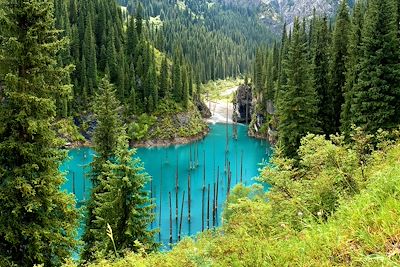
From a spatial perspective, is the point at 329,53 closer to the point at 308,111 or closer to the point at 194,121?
the point at 308,111

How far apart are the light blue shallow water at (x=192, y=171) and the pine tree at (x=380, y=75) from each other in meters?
25.5

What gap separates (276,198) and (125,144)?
561 inches

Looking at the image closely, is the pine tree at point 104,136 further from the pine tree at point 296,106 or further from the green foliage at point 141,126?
the green foliage at point 141,126

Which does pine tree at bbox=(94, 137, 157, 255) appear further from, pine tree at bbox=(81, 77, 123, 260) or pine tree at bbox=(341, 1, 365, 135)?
pine tree at bbox=(341, 1, 365, 135)

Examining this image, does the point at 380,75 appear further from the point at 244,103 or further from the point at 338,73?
the point at 244,103

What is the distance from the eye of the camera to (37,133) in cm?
1586

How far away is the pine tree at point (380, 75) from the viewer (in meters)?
36.1

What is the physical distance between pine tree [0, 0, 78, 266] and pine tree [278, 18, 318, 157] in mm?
28161

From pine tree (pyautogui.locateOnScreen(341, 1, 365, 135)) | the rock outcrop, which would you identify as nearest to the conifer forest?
pine tree (pyautogui.locateOnScreen(341, 1, 365, 135))

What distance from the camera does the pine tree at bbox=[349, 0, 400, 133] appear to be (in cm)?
3612

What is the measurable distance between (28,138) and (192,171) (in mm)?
70514

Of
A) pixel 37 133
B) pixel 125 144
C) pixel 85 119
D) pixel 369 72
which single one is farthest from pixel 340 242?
pixel 85 119

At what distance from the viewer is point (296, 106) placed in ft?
141

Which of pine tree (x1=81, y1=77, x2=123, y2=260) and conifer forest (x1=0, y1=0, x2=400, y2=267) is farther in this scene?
pine tree (x1=81, y1=77, x2=123, y2=260)
